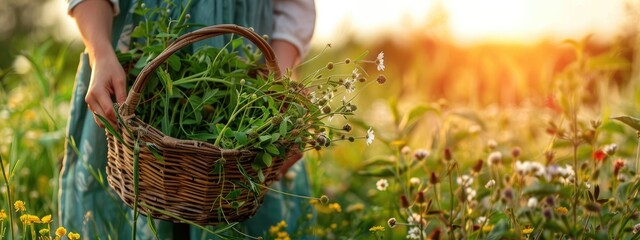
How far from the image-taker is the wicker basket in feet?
4.33

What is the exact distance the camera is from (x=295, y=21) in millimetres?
2041

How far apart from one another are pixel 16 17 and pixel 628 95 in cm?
828

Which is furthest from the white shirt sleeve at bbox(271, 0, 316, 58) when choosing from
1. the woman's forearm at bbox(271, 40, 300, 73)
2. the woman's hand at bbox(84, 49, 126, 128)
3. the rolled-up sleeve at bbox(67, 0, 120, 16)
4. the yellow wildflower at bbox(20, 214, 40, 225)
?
the yellow wildflower at bbox(20, 214, 40, 225)

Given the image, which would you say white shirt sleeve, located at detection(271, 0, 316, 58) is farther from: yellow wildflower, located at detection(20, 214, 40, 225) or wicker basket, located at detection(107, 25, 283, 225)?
yellow wildflower, located at detection(20, 214, 40, 225)

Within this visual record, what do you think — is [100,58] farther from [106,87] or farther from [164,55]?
[164,55]

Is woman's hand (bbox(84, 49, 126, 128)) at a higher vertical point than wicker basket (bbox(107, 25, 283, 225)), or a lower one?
higher

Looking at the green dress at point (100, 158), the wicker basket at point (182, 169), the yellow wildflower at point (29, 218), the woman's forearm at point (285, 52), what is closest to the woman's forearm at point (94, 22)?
the green dress at point (100, 158)

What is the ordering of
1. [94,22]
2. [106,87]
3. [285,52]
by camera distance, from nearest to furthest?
[106,87] < [94,22] < [285,52]

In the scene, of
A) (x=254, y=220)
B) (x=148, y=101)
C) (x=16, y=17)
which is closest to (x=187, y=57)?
(x=148, y=101)

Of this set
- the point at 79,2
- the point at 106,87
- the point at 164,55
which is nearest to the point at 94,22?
the point at 79,2

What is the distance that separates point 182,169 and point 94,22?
0.47m

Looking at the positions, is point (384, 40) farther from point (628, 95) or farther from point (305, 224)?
point (305, 224)

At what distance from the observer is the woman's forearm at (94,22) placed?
5.18 ft

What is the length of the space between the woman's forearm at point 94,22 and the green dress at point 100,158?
0.11 metres
